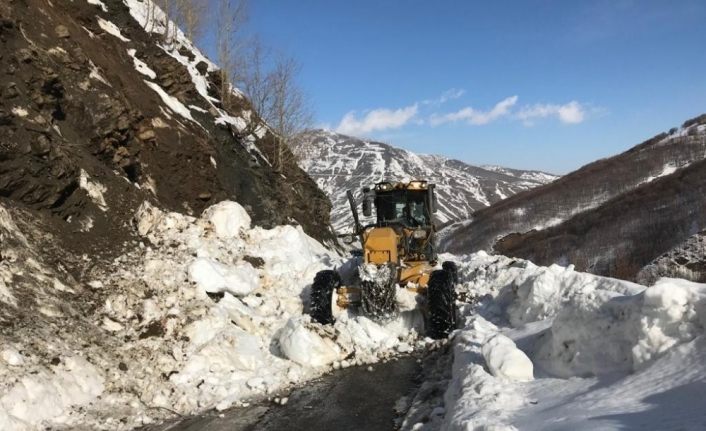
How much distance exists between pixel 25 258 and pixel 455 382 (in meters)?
7.12

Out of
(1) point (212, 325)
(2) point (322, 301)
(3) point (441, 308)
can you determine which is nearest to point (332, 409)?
(1) point (212, 325)

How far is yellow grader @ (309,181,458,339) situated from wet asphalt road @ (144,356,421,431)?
1.65 m

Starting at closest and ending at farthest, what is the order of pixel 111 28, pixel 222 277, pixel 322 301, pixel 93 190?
pixel 322 301 < pixel 222 277 < pixel 93 190 < pixel 111 28

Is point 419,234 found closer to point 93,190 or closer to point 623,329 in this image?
point 623,329

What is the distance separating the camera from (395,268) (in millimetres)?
10812

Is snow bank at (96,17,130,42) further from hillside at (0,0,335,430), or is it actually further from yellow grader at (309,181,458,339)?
yellow grader at (309,181,458,339)

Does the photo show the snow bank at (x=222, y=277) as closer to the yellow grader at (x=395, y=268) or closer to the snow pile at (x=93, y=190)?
the yellow grader at (x=395, y=268)

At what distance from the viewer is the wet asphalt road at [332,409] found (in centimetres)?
704

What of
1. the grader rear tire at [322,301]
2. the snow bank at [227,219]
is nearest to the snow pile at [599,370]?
the grader rear tire at [322,301]

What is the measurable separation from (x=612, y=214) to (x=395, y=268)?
119 ft

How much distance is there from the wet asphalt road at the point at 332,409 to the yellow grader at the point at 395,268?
165cm

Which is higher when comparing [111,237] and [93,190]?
[93,190]

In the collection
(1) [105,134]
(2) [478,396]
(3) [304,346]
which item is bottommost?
(2) [478,396]

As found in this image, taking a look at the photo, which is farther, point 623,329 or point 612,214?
point 612,214
